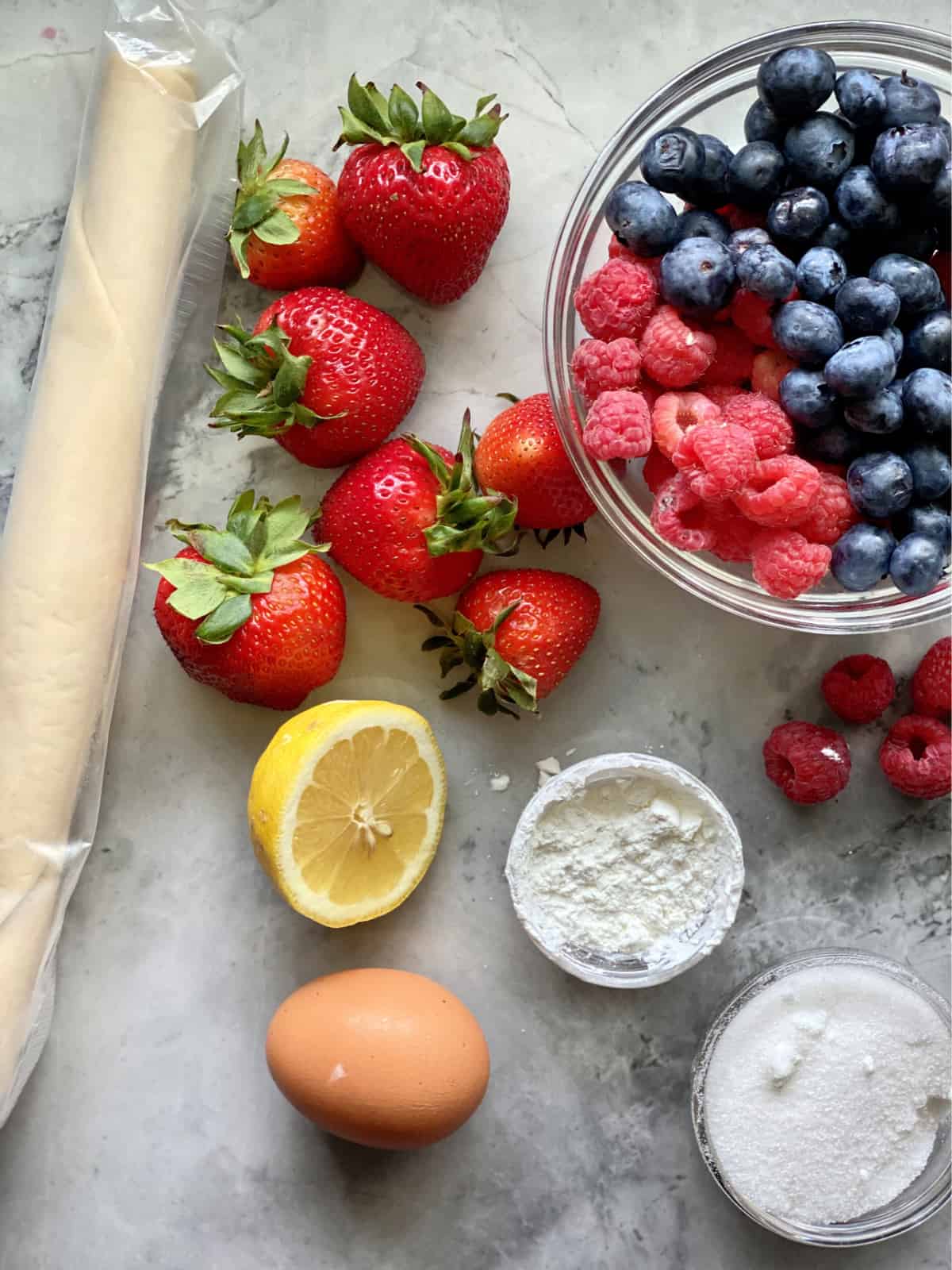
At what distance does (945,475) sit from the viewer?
99cm

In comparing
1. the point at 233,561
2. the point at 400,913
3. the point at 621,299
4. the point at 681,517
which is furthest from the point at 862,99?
the point at 400,913

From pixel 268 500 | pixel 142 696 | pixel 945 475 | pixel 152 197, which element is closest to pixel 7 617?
pixel 142 696

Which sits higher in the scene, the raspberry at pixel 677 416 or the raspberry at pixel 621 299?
the raspberry at pixel 621 299

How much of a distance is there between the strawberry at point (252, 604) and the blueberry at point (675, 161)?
0.48 meters

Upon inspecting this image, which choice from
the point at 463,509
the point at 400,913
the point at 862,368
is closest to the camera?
the point at 862,368

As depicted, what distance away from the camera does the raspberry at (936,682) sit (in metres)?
1.22

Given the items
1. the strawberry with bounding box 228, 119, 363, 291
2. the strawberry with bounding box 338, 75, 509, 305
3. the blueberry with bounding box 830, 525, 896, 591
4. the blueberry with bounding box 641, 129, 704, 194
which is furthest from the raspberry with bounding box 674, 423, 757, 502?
the strawberry with bounding box 228, 119, 363, 291

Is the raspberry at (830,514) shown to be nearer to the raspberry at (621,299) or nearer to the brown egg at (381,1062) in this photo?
the raspberry at (621,299)

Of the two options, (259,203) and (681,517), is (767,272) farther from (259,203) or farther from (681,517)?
(259,203)

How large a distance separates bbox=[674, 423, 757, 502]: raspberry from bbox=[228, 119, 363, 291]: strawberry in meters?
0.48

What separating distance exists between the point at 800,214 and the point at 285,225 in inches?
20.5

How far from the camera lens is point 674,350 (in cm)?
99

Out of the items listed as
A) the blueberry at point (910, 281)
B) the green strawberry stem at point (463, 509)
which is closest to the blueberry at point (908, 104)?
the blueberry at point (910, 281)

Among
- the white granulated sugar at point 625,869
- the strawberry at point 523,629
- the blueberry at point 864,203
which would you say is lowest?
the white granulated sugar at point 625,869
